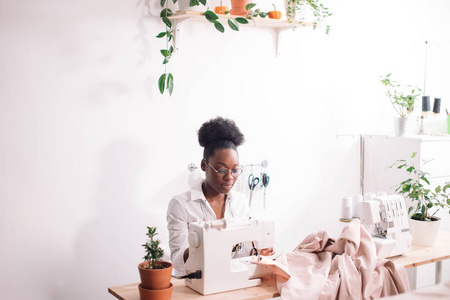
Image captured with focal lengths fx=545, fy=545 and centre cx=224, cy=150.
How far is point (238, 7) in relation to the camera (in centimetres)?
312

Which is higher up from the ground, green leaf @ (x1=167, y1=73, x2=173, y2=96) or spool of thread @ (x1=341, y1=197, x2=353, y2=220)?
green leaf @ (x1=167, y1=73, x2=173, y2=96)

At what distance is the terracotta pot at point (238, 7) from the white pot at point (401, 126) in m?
1.38

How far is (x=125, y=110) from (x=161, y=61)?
1.15 ft

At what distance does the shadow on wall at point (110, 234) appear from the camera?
115 inches

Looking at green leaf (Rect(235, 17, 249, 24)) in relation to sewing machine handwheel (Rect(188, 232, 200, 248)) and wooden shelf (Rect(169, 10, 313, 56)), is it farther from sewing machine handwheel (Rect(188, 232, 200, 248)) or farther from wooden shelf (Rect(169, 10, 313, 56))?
sewing machine handwheel (Rect(188, 232, 200, 248))

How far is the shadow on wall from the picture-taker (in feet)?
9.60

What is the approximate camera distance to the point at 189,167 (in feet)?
10.4

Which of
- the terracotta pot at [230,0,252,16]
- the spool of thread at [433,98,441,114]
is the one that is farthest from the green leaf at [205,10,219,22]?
the spool of thread at [433,98,441,114]

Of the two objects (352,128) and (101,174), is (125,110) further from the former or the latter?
(352,128)

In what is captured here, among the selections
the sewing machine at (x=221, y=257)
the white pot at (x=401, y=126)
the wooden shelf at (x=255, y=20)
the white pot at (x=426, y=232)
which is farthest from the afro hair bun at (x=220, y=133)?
the white pot at (x=401, y=126)

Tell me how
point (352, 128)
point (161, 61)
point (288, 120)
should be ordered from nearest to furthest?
point (161, 61) < point (288, 120) < point (352, 128)

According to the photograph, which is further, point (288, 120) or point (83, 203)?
point (288, 120)

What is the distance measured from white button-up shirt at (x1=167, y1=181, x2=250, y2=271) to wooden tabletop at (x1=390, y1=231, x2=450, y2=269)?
750 mm

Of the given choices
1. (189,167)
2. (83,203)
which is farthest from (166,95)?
(83,203)
